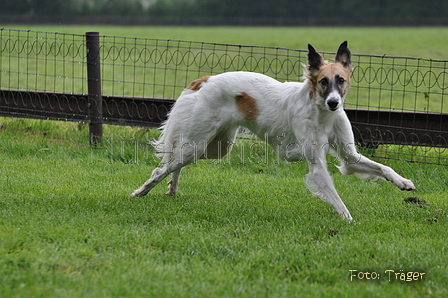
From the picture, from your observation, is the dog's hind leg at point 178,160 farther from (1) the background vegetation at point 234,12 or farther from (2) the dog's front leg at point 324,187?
(1) the background vegetation at point 234,12

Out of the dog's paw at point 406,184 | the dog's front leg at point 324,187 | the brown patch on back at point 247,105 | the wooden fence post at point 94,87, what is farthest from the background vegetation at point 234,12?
the dog's paw at point 406,184

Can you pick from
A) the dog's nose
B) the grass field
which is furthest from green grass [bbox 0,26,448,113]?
the dog's nose

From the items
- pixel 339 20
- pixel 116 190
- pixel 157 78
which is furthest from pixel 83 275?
pixel 339 20

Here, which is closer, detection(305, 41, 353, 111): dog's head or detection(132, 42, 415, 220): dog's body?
detection(305, 41, 353, 111): dog's head

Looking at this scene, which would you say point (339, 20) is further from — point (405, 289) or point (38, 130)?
point (405, 289)

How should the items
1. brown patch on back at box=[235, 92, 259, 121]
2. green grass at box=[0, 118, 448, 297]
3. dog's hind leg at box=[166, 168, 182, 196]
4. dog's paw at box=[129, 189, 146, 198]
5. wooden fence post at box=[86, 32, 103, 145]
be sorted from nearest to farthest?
green grass at box=[0, 118, 448, 297], brown patch on back at box=[235, 92, 259, 121], dog's paw at box=[129, 189, 146, 198], dog's hind leg at box=[166, 168, 182, 196], wooden fence post at box=[86, 32, 103, 145]

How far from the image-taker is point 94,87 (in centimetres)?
836

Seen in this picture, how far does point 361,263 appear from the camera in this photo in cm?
420

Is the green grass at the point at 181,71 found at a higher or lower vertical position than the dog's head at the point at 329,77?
lower

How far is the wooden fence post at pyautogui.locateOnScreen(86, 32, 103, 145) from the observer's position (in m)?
8.32

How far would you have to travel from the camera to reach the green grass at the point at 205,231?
3.77 meters

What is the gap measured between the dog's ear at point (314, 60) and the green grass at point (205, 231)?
1496 millimetres

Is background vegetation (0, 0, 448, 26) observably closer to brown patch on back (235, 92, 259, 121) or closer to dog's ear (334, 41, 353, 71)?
brown patch on back (235, 92, 259, 121)

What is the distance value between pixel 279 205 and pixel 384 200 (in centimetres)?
124
